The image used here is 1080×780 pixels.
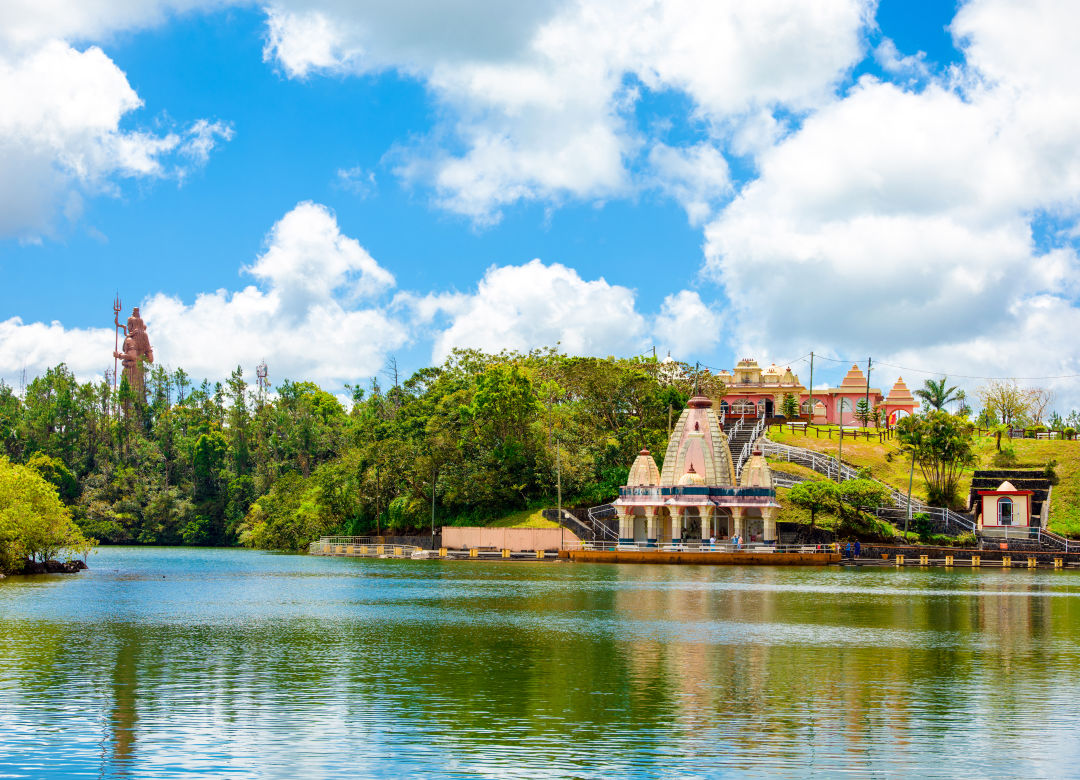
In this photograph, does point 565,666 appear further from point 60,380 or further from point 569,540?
point 60,380

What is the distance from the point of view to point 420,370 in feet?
354

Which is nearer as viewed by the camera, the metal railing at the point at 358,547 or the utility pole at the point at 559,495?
the utility pole at the point at 559,495

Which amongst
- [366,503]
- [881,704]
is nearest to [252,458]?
[366,503]

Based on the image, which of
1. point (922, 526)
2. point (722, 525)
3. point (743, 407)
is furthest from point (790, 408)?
point (922, 526)

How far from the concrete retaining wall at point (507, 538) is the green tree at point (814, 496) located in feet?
52.4

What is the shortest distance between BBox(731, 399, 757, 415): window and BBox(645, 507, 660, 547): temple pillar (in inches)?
1471

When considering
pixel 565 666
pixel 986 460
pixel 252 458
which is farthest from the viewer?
pixel 252 458

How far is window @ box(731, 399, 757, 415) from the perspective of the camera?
11503cm


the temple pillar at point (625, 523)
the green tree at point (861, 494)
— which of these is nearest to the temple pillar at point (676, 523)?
the temple pillar at point (625, 523)

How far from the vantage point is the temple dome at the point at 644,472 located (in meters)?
79.6

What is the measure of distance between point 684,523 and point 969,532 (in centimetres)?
1914

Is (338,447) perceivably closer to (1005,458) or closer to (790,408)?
(790,408)

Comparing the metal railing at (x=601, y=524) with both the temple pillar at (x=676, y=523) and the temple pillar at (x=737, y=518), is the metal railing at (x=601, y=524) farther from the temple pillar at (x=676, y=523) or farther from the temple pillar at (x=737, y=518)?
the temple pillar at (x=737, y=518)

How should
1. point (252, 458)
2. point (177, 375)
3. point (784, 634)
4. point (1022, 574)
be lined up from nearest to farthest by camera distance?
1. point (784, 634)
2. point (1022, 574)
3. point (252, 458)
4. point (177, 375)
